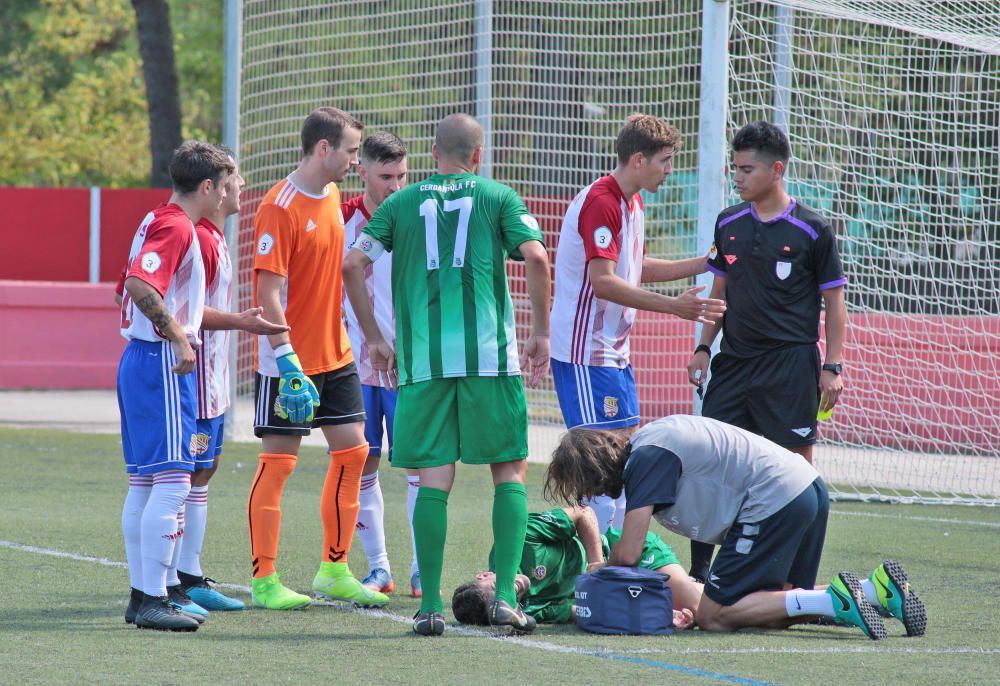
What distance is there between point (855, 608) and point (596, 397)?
153cm

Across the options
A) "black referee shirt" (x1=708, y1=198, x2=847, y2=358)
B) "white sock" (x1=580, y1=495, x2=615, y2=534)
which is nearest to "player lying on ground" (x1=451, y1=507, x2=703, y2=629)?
"white sock" (x1=580, y1=495, x2=615, y2=534)

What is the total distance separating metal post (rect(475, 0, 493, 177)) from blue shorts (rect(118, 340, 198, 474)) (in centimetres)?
790

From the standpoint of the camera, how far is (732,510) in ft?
18.4

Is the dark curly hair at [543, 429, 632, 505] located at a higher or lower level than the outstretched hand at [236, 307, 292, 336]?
lower

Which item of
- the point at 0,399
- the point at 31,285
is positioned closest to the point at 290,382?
the point at 0,399

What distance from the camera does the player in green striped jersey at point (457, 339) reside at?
5.45 meters

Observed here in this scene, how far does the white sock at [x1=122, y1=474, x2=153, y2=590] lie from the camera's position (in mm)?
5594

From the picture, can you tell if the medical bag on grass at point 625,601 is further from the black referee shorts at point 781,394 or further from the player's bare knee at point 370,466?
the player's bare knee at point 370,466

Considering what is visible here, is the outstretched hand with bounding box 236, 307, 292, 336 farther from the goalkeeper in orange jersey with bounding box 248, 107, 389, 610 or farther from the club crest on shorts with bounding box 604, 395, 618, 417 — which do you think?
the club crest on shorts with bounding box 604, 395, 618, 417

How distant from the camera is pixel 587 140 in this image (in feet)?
42.7

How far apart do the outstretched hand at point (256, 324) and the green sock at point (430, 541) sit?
90 centimetres

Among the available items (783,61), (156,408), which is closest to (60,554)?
(156,408)

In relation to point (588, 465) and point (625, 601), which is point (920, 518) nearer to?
point (625, 601)

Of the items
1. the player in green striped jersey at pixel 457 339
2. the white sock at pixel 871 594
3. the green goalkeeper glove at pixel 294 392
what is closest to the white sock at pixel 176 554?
the green goalkeeper glove at pixel 294 392
